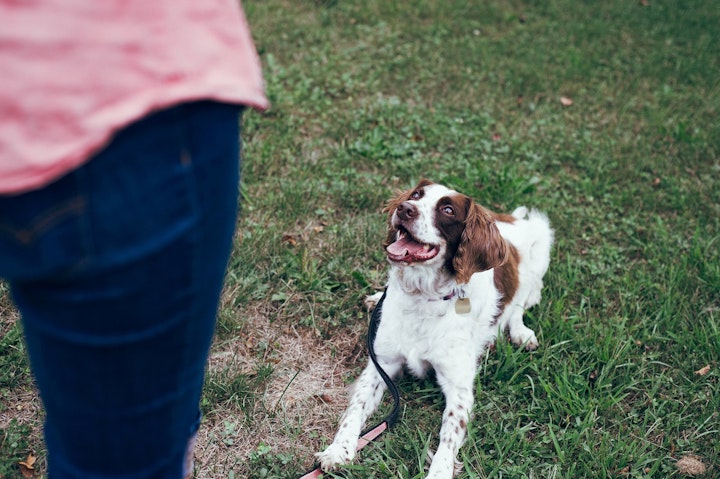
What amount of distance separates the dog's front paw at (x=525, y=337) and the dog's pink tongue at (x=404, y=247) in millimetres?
781

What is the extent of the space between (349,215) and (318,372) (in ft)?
3.97

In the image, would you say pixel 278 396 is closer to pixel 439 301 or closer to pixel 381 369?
pixel 381 369

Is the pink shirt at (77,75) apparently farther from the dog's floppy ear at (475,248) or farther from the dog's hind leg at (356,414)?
the dog's floppy ear at (475,248)

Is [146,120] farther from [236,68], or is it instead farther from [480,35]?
[480,35]

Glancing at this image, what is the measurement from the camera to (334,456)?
8.61 feet

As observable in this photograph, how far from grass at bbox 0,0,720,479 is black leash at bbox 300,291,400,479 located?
53 millimetres

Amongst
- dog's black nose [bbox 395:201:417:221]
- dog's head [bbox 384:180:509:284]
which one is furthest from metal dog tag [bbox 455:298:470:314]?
dog's black nose [bbox 395:201:417:221]

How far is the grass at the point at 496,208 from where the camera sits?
9.13ft

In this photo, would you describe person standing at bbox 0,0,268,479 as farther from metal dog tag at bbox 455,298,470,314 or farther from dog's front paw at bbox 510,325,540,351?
dog's front paw at bbox 510,325,540,351

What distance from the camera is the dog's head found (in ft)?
9.66

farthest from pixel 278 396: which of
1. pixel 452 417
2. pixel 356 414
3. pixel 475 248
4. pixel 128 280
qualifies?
pixel 128 280

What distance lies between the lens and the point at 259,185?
4.12 metres

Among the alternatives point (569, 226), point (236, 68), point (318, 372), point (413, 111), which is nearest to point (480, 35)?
point (413, 111)

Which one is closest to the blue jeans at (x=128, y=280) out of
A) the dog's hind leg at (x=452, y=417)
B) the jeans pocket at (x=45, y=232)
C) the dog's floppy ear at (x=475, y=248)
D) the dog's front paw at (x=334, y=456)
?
the jeans pocket at (x=45, y=232)
